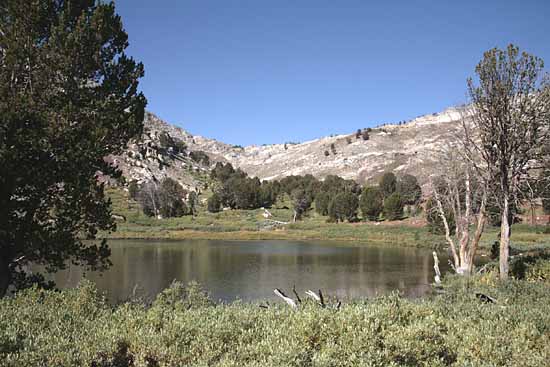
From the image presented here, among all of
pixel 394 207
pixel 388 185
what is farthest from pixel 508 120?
pixel 388 185

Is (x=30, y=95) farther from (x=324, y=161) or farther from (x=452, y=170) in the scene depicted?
(x=324, y=161)

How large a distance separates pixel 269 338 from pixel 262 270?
29250mm

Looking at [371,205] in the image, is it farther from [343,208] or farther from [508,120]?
[508,120]

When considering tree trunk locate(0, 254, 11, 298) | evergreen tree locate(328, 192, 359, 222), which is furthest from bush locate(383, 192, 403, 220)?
tree trunk locate(0, 254, 11, 298)

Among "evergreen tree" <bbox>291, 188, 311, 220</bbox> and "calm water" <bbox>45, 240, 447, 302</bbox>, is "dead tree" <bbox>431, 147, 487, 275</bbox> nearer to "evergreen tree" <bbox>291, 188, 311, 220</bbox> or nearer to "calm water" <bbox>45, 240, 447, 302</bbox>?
"calm water" <bbox>45, 240, 447, 302</bbox>

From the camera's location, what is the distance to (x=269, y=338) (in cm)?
666

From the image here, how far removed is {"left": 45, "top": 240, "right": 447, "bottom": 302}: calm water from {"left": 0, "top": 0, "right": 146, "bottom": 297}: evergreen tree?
6411 mm

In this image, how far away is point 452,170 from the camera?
2541cm

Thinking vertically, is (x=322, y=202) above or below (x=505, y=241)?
above

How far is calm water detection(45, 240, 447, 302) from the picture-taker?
27078mm

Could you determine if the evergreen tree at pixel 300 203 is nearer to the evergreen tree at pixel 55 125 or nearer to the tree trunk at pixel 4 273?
the evergreen tree at pixel 55 125

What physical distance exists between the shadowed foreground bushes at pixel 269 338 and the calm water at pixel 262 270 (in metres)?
12.9

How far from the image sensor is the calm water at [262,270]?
27.1 m

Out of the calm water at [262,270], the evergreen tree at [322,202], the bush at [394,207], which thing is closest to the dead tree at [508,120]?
the calm water at [262,270]
